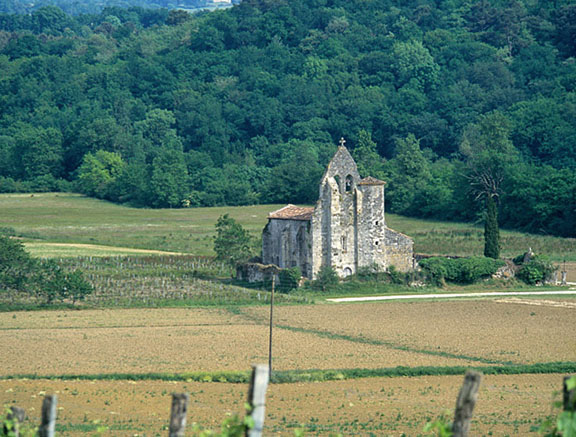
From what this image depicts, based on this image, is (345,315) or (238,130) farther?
(238,130)

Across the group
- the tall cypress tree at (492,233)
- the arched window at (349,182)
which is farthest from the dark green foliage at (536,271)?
the arched window at (349,182)

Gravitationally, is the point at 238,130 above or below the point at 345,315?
above

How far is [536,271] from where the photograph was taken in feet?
194

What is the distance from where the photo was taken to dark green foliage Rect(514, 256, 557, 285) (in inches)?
2331

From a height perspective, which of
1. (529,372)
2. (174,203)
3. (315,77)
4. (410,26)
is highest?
(410,26)

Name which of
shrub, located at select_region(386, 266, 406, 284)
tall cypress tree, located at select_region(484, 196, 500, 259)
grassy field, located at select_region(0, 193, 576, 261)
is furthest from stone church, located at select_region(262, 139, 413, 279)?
grassy field, located at select_region(0, 193, 576, 261)

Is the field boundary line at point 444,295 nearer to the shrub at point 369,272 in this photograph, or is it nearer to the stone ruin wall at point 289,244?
the shrub at point 369,272

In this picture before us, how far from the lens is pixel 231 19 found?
190125 millimetres

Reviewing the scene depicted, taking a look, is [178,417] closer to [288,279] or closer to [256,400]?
[256,400]

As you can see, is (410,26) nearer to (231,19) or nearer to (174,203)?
(231,19)

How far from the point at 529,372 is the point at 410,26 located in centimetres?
14623

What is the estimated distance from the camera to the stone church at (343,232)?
190ft

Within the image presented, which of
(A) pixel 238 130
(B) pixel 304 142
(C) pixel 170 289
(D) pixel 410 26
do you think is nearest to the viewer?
(C) pixel 170 289

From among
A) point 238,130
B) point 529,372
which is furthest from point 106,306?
point 238,130
